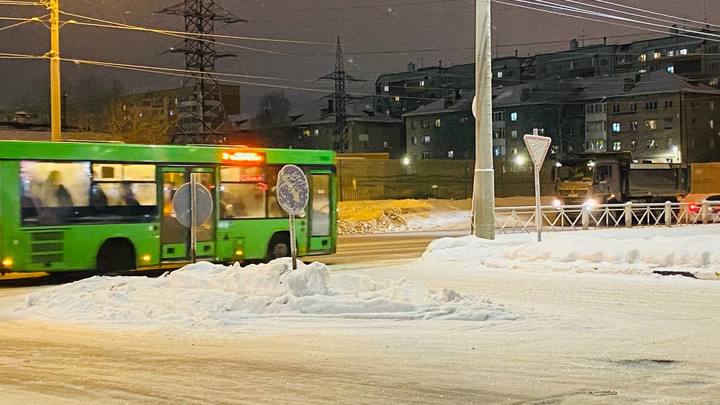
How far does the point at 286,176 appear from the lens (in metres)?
15.2

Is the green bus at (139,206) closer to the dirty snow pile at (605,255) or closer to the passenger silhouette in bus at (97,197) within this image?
the passenger silhouette in bus at (97,197)

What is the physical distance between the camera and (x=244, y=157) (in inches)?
857

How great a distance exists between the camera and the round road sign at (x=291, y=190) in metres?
15.0

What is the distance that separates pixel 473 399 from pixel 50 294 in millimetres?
9534

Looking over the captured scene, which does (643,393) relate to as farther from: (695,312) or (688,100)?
(688,100)

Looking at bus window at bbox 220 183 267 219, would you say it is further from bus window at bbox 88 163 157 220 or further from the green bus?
bus window at bbox 88 163 157 220

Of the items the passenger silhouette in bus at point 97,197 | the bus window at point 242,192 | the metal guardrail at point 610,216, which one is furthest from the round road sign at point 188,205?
the metal guardrail at point 610,216

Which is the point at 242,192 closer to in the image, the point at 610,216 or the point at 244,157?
the point at 244,157

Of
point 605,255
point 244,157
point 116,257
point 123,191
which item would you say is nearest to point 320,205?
point 244,157

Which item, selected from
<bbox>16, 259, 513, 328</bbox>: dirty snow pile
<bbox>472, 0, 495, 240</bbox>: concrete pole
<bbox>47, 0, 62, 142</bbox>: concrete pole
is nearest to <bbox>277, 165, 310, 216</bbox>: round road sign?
<bbox>16, 259, 513, 328</bbox>: dirty snow pile

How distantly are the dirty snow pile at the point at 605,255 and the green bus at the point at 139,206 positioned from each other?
13.6 ft

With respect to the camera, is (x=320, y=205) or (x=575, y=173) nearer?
(x=320, y=205)

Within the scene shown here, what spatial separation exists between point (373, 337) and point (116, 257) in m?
10.3

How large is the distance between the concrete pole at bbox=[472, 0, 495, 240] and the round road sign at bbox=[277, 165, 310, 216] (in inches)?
359
